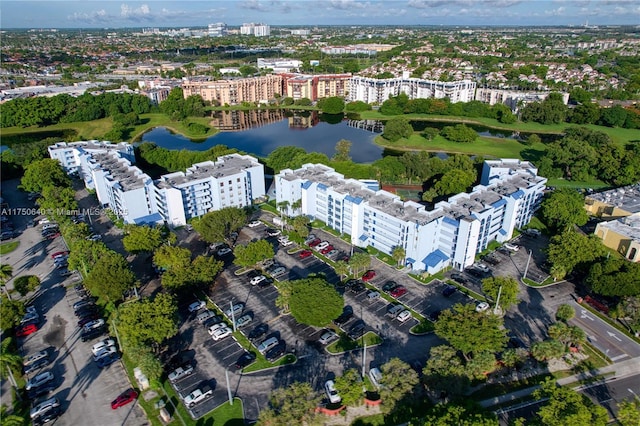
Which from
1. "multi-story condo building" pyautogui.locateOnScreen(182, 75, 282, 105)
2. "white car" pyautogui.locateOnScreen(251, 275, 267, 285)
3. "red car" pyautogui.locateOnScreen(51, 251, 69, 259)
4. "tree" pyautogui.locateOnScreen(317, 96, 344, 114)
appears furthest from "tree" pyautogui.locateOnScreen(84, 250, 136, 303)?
"multi-story condo building" pyautogui.locateOnScreen(182, 75, 282, 105)

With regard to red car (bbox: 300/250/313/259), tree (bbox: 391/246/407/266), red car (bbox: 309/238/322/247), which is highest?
tree (bbox: 391/246/407/266)

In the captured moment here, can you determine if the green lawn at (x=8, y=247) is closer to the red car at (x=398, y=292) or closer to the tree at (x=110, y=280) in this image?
the tree at (x=110, y=280)

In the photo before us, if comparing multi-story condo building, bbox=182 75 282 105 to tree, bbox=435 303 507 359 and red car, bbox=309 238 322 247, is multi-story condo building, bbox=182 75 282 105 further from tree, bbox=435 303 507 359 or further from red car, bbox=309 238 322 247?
tree, bbox=435 303 507 359

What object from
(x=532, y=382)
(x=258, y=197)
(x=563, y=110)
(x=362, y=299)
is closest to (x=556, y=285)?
(x=532, y=382)

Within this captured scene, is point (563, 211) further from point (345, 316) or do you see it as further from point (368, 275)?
point (345, 316)

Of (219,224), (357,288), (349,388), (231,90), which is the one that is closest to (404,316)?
(357,288)

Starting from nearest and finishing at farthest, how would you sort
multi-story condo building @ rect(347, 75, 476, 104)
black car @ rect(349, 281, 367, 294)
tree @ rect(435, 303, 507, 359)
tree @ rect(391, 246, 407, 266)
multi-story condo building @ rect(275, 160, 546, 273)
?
tree @ rect(435, 303, 507, 359) → black car @ rect(349, 281, 367, 294) → tree @ rect(391, 246, 407, 266) → multi-story condo building @ rect(275, 160, 546, 273) → multi-story condo building @ rect(347, 75, 476, 104)

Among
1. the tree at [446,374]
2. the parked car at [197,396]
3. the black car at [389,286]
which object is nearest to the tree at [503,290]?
the black car at [389,286]

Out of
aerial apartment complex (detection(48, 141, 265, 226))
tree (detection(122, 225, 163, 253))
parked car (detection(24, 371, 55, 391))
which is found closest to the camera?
parked car (detection(24, 371, 55, 391))
